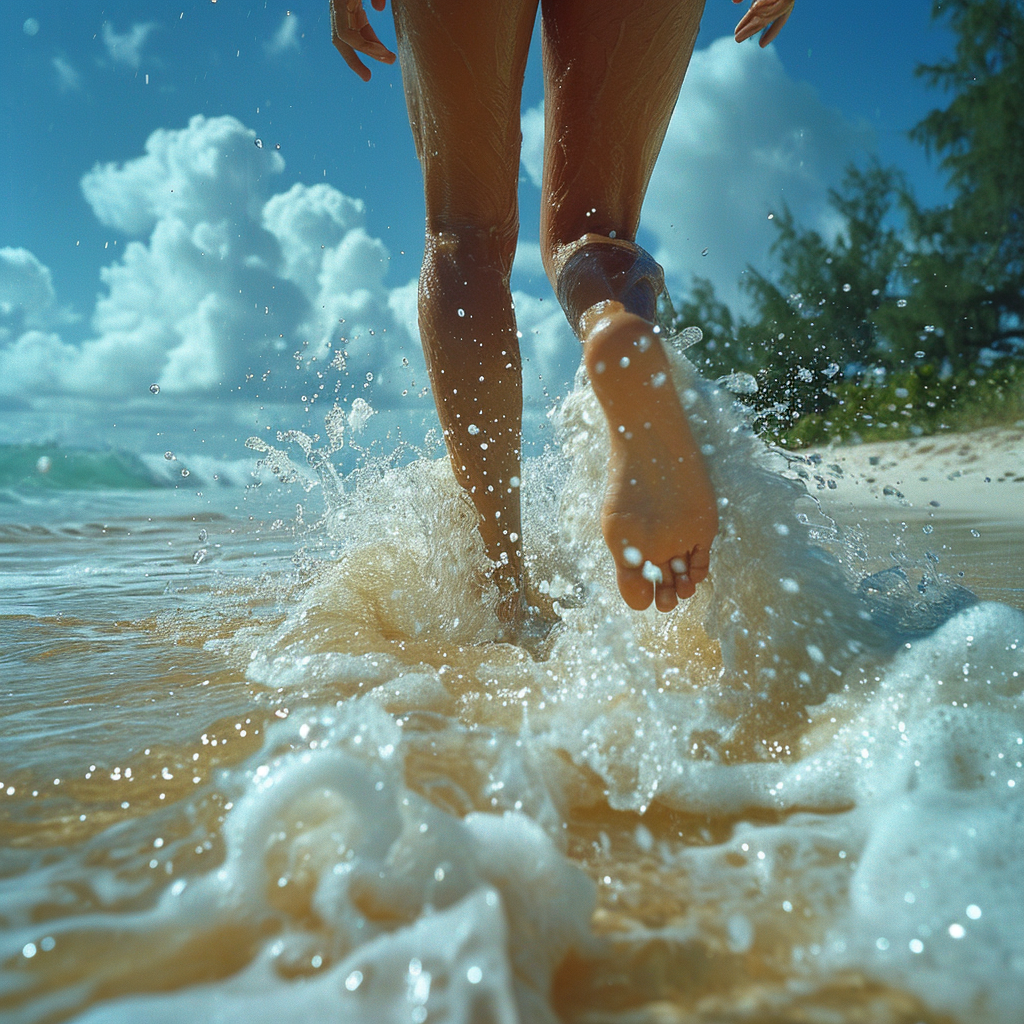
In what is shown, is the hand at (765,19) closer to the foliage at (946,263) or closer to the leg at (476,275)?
the leg at (476,275)

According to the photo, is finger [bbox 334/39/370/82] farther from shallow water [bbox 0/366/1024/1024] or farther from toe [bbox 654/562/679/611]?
toe [bbox 654/562/679/611]

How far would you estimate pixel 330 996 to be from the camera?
0.52m

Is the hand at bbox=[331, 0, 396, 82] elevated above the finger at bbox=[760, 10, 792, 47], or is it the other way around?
the hand at bbox=[331, 0, 396, 82]

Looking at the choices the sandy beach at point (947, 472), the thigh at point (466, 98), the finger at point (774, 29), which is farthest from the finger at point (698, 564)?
the sandy beach at point (947, 472)

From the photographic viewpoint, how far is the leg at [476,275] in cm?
133

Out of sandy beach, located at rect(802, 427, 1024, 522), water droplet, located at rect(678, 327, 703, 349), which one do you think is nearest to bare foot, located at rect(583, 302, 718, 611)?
water droplet, located at rect(678, 327, 703, 349)

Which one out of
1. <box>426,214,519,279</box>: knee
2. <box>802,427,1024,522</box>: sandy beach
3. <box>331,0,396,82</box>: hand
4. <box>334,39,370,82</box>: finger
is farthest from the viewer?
<box>802,427,1024,522</box>: sandy beach

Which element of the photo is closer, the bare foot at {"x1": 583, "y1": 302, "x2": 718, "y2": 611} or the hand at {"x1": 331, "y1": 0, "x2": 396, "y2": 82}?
the bare foot at {"x1": 583, "y1": 302, "x2": 718, "y2": 611}

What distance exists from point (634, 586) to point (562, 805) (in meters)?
0.35

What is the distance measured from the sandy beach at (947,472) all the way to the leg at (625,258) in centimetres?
341

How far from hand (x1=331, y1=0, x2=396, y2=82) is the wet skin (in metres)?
0.14

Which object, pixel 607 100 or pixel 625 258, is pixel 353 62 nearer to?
pixel 607 100

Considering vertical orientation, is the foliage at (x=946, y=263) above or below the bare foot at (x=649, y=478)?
above

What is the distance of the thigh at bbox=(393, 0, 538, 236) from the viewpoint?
1.23 m
